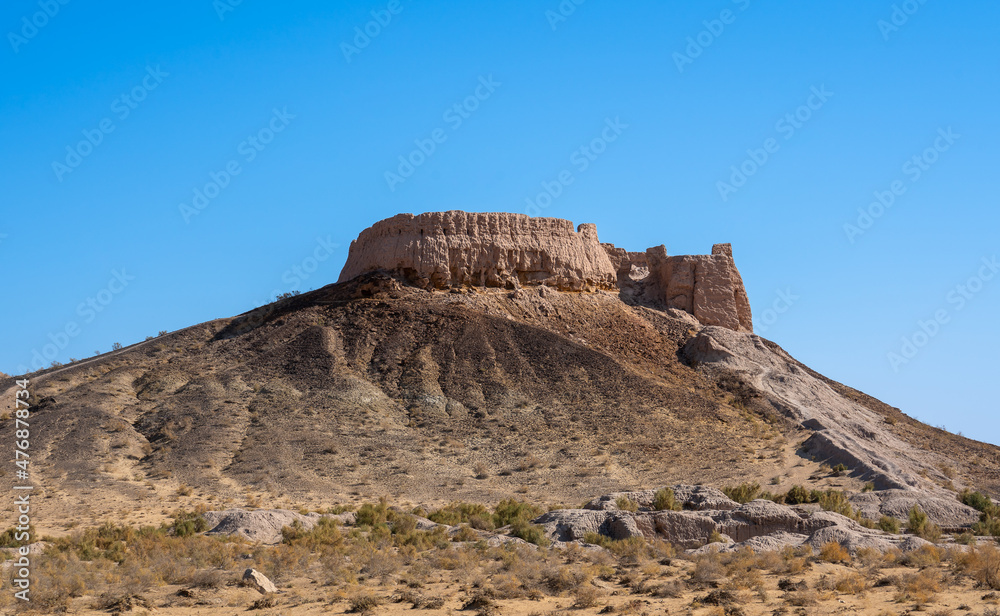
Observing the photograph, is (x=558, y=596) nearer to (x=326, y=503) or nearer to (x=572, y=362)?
(x=326, y=503)

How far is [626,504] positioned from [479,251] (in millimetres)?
23616

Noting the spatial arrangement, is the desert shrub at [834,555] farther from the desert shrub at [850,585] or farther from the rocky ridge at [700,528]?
the desert shrub at [850,585]

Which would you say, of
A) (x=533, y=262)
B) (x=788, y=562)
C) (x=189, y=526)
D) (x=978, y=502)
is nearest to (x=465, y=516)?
(x=189, y=526)

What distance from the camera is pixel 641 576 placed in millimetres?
16750

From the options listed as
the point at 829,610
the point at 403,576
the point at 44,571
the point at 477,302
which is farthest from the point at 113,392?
the point at 829,610

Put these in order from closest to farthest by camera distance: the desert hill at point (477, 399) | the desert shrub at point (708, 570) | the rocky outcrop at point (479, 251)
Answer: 1. the desert shrub at point (708, 570)
2. the desert hill at point (477, 399)
3. the rocky outcrop at point (479, 251)

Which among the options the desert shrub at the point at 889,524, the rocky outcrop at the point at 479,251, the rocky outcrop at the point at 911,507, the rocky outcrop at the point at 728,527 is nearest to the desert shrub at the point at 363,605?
the rocky outcrop at the point at 728,527

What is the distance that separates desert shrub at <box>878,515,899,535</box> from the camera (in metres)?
22.7

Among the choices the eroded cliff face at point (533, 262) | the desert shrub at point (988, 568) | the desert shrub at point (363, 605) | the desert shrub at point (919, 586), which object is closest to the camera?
the desert shrub at point (363, 605)

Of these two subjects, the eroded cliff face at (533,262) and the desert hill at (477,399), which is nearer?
the desert hill at (477,399)

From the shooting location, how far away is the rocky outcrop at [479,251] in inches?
1729

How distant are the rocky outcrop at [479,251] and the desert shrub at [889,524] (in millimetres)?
23855

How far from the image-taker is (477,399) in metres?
37.0

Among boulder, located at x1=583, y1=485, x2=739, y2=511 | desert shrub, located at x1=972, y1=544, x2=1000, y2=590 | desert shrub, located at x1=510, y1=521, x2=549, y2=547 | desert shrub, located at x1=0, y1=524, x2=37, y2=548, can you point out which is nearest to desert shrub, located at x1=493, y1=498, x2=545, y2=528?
desert shrub, located at x1=510, y1=521, x2=549, y2=547
